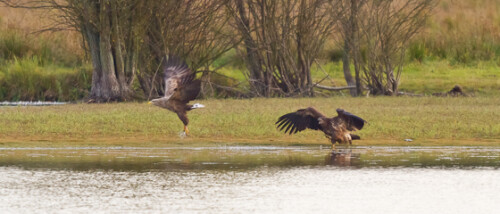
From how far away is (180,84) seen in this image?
14.0 metres

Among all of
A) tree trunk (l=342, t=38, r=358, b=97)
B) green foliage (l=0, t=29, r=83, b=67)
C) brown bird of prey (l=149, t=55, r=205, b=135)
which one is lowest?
brown bird of prey (l=149, t=55, r=205, b=135)

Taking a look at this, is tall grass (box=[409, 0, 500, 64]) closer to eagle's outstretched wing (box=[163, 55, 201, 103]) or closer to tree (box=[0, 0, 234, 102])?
tree (box=[0, 0, 234, 102])

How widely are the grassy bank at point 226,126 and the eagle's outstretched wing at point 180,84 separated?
627 millimetres

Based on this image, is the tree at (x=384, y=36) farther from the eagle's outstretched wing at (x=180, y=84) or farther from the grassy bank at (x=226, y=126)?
the eagle's outstretched wing at (x=180, y=84)

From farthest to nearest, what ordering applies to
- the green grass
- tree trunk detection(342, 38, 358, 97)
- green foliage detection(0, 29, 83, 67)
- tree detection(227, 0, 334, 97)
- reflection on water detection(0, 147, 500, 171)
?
green foliage detection(0, 29, 83, 67) < the green grass < tree trunk detection(342, 38, 358, 97) < tree detection(227, 0, 334, 97) < reflection on water detection(0, 147, 500, 171)

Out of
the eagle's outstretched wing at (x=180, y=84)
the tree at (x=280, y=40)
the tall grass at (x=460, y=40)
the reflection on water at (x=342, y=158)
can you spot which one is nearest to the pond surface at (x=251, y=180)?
the reflection on water at (x=342, y=158)

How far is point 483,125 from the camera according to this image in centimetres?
1502

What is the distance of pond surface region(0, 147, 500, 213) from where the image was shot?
336 inches

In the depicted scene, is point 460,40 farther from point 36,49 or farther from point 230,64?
point 36,49

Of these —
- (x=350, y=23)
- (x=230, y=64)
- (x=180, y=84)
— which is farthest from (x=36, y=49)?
(x=180, y=84)

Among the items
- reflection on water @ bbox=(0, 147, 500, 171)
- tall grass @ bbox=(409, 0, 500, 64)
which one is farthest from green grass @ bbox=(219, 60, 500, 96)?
reflection on water @ bbox=(0, 147, 500, 171)

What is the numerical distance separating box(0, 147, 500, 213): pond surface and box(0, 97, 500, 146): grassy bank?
102 cm

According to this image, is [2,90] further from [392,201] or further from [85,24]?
[392,201]

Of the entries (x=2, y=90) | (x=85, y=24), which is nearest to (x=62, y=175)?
(x=85, y=24)
